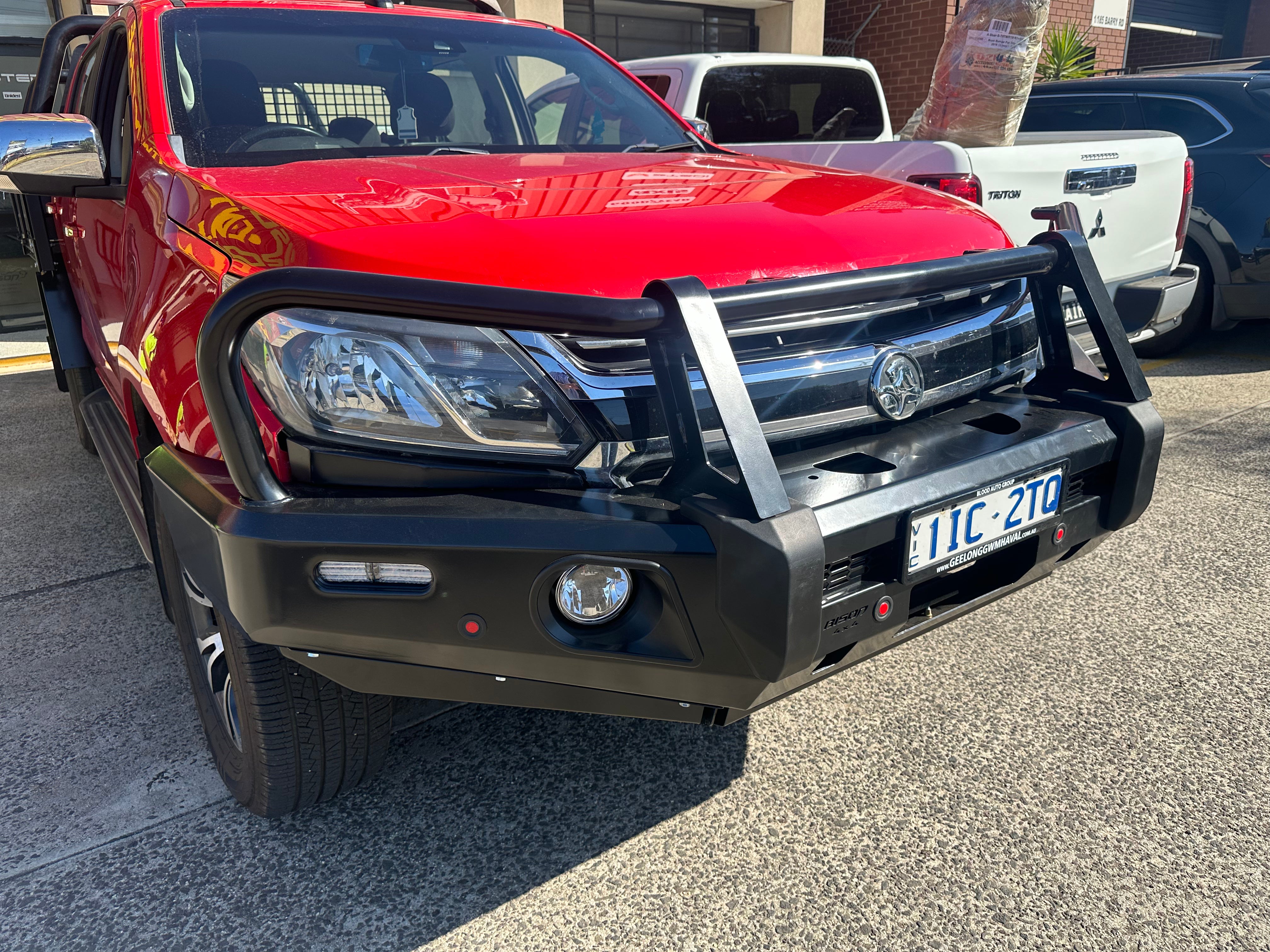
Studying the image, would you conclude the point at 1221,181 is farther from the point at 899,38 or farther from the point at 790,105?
the point at 899,38

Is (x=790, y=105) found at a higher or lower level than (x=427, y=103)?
lower

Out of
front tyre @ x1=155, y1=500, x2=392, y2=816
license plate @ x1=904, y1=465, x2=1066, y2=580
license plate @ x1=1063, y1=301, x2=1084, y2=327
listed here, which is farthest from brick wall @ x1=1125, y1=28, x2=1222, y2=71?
front tyre @ x1=155, y1=500, x2=392, y2=816

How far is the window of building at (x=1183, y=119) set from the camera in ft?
19.2

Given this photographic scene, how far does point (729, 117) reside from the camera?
5.46 meters

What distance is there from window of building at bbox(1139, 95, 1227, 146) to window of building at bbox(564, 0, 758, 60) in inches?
266

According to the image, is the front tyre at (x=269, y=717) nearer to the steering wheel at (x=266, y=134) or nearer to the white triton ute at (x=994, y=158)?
the steering wheel at (x=266, y=134)

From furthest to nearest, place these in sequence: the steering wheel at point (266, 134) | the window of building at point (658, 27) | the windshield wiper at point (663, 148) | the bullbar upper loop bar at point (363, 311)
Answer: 1. the window of building at point (658, 27)
2. the windshield wiper at point (663, 148)
3. the steering wheel at point (266, 134)
4. the bullbar upper loop bar at point (363, 311)

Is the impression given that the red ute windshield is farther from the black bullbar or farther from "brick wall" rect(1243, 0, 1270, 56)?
"brick wall" rect(1243, 0, 1270, 56)

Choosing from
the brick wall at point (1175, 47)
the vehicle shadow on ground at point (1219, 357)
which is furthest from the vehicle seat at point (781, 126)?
the brick wall at point (1175, 47)

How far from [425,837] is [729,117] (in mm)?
4510

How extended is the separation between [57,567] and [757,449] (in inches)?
112

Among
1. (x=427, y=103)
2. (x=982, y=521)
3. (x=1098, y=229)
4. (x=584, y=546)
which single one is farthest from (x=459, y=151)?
(x=1098, y=229)

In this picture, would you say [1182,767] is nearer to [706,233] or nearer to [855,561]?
[855,561]

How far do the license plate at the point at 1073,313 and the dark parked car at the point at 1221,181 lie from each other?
11.5 ft
